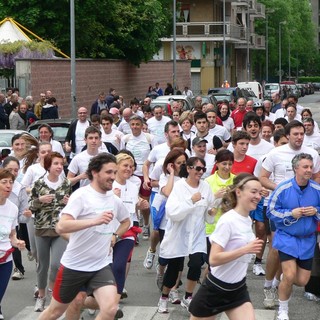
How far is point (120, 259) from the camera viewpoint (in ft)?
31.6

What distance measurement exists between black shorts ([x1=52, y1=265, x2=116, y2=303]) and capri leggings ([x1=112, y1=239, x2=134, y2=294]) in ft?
4.42

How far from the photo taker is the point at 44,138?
563 inches

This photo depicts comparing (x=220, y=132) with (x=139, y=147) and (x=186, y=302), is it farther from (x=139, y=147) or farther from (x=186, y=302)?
(x=186, y=302)

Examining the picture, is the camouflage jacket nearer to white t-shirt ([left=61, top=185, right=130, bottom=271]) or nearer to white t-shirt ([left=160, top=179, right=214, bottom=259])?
white t-shirt ([left=160, top=179, right=214, bottom=259])

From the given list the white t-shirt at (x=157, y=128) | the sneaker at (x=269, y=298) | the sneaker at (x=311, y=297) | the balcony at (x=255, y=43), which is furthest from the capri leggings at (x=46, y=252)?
the balcony at (x=255, y=43)

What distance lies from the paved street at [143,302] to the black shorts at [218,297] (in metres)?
2.41

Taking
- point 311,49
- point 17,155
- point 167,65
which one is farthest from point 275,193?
point 311,49

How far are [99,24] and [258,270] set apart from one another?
31.4 metres

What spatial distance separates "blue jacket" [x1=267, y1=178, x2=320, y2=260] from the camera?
31.4ft

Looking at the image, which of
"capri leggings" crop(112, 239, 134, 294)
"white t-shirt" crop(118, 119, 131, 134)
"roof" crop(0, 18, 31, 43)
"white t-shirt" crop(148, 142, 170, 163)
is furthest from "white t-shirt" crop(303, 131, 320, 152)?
"roof" crop(0, 18, 31, 43)

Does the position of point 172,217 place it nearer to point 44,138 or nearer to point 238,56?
point 44,138

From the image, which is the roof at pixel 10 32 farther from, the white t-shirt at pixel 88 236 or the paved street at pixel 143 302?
the white t-shirt at pixel 88 236

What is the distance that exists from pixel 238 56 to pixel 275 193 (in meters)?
79.1

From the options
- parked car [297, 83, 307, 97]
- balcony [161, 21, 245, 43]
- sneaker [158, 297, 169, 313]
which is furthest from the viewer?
parked car [297, 83, 307, 97]
